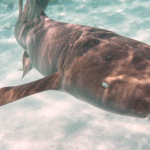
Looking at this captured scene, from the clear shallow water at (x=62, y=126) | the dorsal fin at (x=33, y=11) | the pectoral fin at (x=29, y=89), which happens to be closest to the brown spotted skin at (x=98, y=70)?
the pectoral fin at (x=29, y=89)

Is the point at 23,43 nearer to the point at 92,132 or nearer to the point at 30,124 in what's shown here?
the point at 30,124

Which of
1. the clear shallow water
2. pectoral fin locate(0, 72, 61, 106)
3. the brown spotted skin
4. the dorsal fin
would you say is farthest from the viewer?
the clear shallow water

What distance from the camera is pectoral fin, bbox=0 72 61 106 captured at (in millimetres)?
1927

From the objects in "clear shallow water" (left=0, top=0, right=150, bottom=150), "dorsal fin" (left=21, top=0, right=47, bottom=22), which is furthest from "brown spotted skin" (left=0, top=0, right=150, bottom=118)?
"clear shallow water" (left=0, top=0, right=150, bottom=150)

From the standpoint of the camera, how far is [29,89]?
1969 mm

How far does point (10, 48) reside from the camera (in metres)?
8.91

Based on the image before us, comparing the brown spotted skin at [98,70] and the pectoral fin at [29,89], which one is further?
the pectoral fin at [29,89]

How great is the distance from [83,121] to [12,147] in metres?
1.69

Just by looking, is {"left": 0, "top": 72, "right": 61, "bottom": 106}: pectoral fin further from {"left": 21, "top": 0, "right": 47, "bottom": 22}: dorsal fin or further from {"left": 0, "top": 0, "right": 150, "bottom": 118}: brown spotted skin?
{"left": 21, "top": 0, "right": 47, "bottom": 22}: dorsal fin

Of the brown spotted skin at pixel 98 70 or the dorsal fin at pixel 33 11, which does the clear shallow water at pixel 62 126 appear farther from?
the dorsal fin at pixel 33 11

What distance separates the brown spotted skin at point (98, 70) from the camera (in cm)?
141

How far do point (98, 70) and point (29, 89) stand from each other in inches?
34.6

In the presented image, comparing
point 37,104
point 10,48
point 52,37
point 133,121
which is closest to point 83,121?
point 133,121

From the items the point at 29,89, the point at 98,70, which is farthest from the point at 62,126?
the point at 98,70
